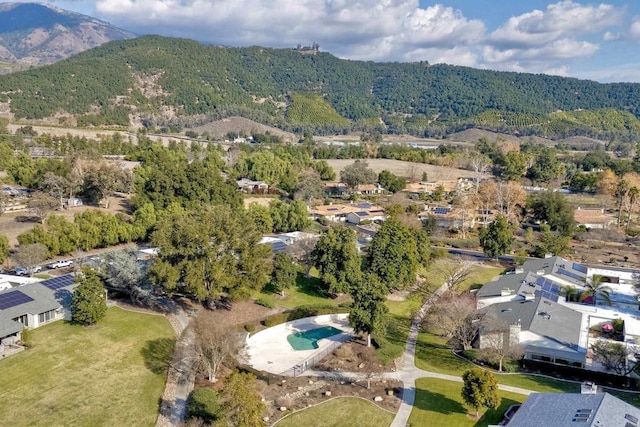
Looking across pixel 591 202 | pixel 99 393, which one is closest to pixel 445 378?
pixel 99 393

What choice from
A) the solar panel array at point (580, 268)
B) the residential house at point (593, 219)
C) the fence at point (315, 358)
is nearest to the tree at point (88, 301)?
the fence at point (315, 358)

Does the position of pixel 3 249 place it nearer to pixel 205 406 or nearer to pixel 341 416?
pixel 205 406

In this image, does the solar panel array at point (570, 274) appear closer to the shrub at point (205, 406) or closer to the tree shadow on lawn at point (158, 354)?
the tree shadow on lawn at point (158, 354)

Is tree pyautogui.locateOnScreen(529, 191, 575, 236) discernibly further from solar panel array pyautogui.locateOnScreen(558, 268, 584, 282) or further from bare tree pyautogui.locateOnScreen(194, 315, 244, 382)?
bare tree pyautogui.locateOnScreen(194, 315, 244, 382)

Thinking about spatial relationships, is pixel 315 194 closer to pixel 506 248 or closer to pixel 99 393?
pixel 506 248

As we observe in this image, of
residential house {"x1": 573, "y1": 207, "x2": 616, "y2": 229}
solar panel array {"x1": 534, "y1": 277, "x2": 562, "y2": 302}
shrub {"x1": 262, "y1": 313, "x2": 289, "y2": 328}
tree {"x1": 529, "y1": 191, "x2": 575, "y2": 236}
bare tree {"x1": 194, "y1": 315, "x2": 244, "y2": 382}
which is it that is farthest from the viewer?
residential house {"x1": 573, "y1": 207, "x2": 616, "y2": 229}

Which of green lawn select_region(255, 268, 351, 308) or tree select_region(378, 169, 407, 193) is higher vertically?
tree select_region(378, 169, 407, 193)

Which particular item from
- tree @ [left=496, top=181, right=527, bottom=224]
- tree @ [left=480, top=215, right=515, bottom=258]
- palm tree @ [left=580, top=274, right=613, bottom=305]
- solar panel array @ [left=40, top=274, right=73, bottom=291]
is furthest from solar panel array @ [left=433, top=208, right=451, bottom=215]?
solar panel array @ [left=40, top=274, right=73, bottom=291]
